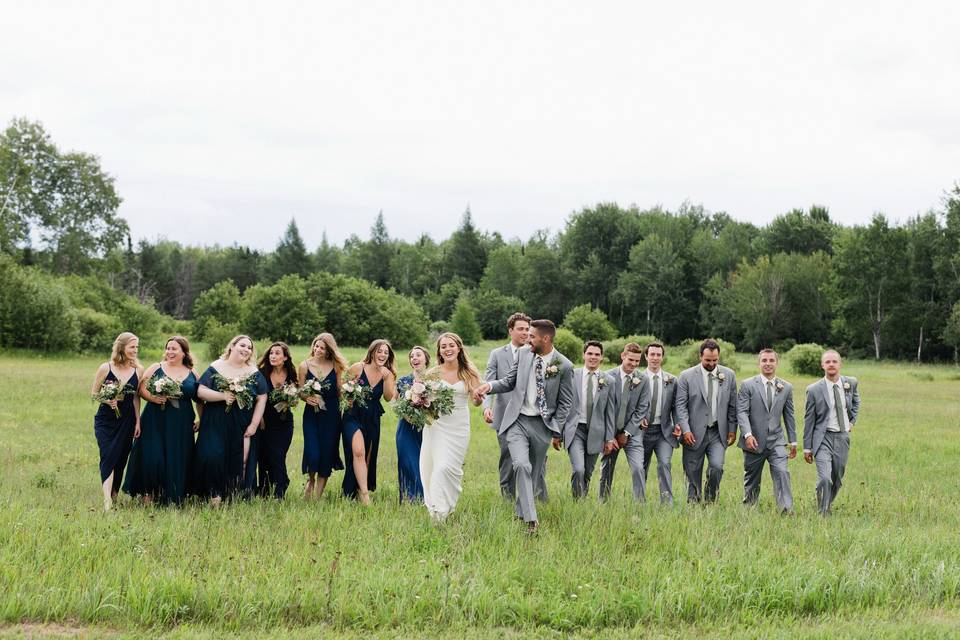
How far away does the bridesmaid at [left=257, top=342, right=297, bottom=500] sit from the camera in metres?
10.6

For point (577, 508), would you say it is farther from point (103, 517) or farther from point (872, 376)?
point (872, 376)

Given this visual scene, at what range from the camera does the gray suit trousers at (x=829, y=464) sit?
10.2 meters

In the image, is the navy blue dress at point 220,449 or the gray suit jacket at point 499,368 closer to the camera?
the gray suit jacket at point 499,368

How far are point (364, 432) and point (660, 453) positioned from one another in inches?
161

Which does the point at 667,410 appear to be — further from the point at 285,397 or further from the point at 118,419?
the point at 118,419

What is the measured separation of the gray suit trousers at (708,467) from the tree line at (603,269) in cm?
5029

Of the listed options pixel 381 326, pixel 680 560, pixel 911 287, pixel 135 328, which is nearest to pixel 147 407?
pixel 680 560

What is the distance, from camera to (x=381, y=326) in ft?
218

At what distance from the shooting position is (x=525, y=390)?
8969mm

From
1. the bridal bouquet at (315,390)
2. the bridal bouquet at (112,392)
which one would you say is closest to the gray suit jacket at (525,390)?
the bridal bouquet at (315,390)

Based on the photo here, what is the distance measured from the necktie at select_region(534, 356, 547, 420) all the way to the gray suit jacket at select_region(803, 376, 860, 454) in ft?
12.5

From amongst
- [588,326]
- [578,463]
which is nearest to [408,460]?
[578,463]

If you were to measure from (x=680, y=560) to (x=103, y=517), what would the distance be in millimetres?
5891

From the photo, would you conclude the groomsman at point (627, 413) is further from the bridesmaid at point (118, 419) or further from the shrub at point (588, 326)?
the shrub at point (588, 326)
